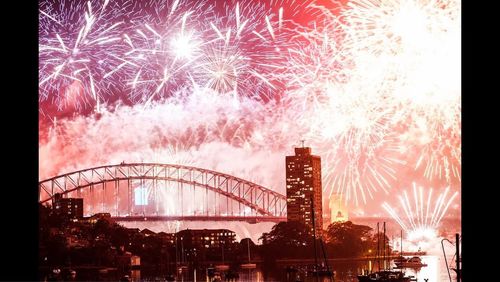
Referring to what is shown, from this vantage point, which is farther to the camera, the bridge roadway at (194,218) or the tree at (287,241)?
the tree at (287,241)

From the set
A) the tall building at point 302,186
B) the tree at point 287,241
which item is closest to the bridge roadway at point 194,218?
the tree at point 287,241

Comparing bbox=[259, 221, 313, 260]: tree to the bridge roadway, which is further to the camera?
bbox=[259, 221, 313, 260]: tree

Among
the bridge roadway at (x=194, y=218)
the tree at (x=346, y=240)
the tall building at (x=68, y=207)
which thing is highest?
the tall building at (x=68, y=207)

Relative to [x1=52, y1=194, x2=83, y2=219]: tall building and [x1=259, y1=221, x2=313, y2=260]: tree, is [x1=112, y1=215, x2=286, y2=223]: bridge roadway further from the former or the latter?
[x1=52, y1=194, x2=83, y2=219]: tall building

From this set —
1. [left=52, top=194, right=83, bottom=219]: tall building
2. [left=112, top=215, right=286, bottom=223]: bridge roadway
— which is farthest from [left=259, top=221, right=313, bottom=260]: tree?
[left=52, top=194, right=83, bottom=219]: tall building

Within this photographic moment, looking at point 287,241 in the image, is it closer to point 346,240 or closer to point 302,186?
point 346,240

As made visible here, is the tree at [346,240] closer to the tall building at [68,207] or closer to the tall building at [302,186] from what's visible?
the tall building at [302,186]

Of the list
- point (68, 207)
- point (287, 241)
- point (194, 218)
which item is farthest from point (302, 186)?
point (68, 207)
